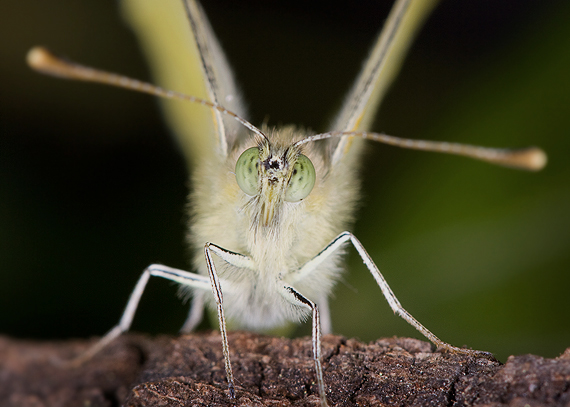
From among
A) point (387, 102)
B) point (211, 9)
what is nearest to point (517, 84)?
point (387, 102)

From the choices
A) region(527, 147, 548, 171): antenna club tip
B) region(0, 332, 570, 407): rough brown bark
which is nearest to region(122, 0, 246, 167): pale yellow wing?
region(0, 332, 570, 407): rough brown bark

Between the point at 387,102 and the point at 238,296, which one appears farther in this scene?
the point at 387,102

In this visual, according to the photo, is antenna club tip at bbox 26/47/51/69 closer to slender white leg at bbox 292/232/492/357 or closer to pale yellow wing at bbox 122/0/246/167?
pale yellow wing at bbox 122/0/246/167

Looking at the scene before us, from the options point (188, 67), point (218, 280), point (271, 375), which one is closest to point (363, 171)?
point (188, 67)

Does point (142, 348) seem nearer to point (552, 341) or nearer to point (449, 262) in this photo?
point (449, 262)

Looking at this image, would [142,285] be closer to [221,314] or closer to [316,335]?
[221,314]

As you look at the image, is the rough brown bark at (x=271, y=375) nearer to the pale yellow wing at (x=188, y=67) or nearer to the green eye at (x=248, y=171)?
the green eye at (x=248, y=171)

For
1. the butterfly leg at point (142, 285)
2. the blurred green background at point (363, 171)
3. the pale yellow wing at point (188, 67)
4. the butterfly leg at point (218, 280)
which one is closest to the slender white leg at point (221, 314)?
the butterfly leg at point (218, 280)
